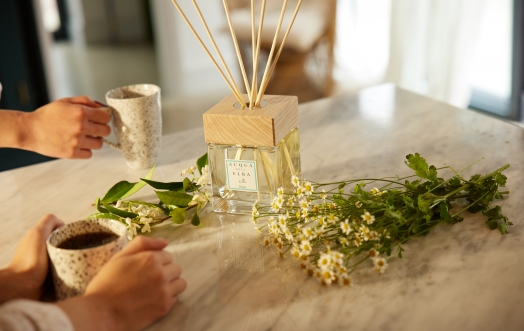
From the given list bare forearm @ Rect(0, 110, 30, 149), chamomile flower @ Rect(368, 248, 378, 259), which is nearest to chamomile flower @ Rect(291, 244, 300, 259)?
chamomile flower @ Rect(368, 248, 378, 259)

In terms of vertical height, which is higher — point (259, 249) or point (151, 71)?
point (259, 249)

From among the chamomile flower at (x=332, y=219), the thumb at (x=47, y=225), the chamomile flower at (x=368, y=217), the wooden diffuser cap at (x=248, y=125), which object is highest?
the wooden diffuser cap at (x=248, y=125)

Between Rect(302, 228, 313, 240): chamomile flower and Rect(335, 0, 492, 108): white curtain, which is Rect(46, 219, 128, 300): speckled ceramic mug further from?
Rect(335, 0, 492, 108): white curtain

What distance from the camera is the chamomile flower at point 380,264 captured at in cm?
79

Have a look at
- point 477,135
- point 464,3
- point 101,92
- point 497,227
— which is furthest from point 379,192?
point 101,92

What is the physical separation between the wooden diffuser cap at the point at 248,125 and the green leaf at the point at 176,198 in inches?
4.4

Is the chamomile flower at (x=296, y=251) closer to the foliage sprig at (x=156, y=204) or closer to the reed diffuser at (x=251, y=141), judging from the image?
the reed diffuser at (x=251, y=141)

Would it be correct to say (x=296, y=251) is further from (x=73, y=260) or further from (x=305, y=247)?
(x=73, y=260)

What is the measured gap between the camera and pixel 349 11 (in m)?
3.37

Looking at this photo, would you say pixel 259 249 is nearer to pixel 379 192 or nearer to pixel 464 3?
A: pixel 379 192

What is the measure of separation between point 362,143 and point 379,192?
14.0 inches

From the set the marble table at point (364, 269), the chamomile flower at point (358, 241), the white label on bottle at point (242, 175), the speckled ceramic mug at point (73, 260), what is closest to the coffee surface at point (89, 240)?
the speckled ceramic mug at point (73, 260)

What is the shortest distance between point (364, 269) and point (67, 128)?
641mm

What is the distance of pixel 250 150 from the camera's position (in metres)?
0.93
